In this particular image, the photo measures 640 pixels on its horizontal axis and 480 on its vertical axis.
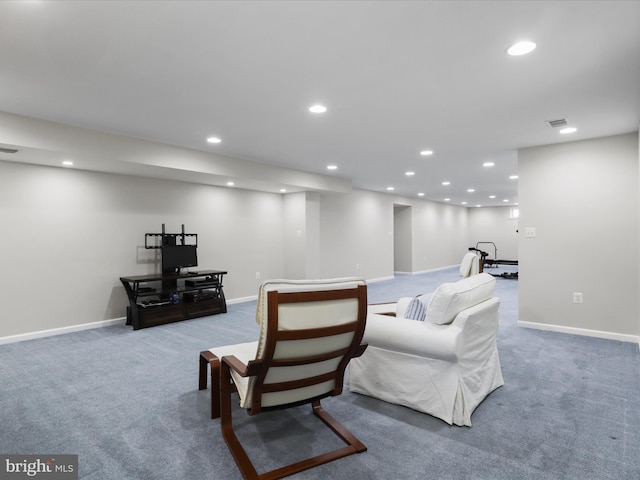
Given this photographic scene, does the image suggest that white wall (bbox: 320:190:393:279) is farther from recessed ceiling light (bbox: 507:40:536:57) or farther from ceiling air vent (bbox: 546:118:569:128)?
recessed ceiling light (bbox: 507:40:536:57)

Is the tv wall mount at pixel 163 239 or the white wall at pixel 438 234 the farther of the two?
the white wall at pixel 438 234

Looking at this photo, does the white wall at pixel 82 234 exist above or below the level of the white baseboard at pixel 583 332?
above

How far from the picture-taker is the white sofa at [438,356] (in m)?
2.31

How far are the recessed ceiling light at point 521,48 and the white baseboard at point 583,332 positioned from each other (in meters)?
3.62

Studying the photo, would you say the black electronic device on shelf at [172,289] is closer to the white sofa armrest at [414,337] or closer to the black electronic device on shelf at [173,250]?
the black electronic device on shelf at [173,250]

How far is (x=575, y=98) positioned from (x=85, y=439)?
14.8 ft

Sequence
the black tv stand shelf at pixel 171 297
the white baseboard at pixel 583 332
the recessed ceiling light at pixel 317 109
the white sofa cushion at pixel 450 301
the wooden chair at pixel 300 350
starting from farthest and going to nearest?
the black tv stand shelf at pixel 171 297, the white baseboard at pixel 583 332, the recessed ceiling light at pixel 317 109, the white sofa cushion at pixel 450 301, the wooden chair at pixel 300 350

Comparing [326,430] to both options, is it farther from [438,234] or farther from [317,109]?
[438,234]

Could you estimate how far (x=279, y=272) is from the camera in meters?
7.49

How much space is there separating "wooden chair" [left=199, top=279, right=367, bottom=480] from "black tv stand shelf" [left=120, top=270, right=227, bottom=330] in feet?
10.8

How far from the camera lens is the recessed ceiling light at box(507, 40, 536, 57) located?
2.26 m

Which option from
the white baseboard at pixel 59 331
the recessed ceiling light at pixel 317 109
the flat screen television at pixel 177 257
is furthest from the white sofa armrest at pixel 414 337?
the white baseboard at pixel 59 331

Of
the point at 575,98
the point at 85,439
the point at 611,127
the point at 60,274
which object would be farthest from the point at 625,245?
the point at 60,274

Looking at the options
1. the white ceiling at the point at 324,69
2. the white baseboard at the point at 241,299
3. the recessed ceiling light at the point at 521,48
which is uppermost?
the white ceiling at the point at 324,69
